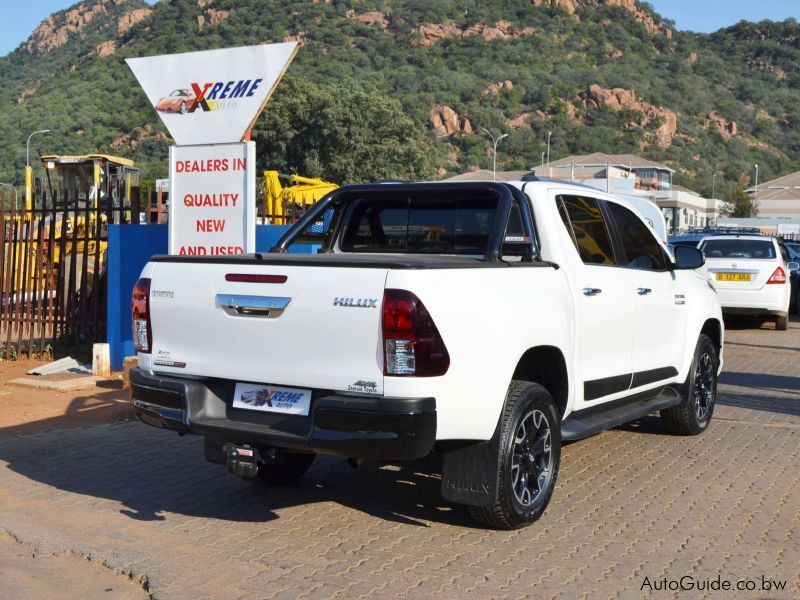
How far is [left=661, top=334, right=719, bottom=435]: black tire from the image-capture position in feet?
26.5

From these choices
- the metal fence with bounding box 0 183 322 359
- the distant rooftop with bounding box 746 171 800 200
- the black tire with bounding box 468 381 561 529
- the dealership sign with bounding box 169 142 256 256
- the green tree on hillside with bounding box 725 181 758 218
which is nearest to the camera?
the black tire with bounding box 468 381 561 529

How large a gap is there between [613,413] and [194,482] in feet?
9.56

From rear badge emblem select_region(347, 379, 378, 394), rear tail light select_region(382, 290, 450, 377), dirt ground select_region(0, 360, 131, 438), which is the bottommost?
dirt ground select_region(0, 360, 131, 438)

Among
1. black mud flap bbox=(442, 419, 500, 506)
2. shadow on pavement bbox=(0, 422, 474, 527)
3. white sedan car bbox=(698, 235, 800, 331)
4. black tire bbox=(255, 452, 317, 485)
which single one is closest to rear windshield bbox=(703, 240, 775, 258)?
white sedan car bbox=(698, 235, 800, 331)

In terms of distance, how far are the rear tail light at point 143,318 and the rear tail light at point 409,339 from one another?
1621 mm

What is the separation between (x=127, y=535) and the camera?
5.55 m

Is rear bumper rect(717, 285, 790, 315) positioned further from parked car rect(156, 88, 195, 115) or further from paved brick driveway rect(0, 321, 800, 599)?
parked car rect(156, 88, 195, 115)

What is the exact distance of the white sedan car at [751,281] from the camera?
1745 centimetres

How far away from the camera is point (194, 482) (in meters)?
6.70

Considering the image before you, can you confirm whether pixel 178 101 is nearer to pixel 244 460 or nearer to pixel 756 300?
pixel 244 460

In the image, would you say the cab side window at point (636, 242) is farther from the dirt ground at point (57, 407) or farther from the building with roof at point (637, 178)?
the building with roof at point (637, 178)

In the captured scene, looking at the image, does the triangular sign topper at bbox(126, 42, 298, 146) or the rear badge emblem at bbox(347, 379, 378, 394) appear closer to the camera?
the rear badge emblem at bbox(347, 379, 378, 394)

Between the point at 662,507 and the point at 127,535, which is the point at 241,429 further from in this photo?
the point at 662,507

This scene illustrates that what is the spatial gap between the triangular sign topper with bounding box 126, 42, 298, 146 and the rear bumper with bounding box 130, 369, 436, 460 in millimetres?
4659
